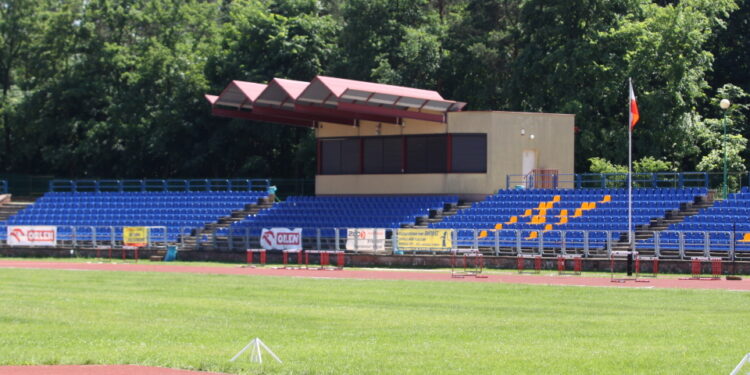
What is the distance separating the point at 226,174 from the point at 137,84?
8.28 m

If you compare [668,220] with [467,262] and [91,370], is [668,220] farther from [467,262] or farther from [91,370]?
[91,370]

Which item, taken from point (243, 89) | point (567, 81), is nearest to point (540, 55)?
A: point (567, 81)

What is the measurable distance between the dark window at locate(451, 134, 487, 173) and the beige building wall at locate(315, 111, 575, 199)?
0.23 meters

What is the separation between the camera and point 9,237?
5150 cm

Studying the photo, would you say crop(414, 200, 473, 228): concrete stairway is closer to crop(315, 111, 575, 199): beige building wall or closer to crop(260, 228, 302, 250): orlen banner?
crop(315, 111, 575, 199): beige building wall

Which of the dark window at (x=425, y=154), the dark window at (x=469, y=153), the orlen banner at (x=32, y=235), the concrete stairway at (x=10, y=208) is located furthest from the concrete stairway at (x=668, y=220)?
the concrete stairway at (x=10, y=208)

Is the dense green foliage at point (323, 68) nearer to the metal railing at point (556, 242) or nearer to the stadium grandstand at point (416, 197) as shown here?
the stadium grandstand at point (416, 197)

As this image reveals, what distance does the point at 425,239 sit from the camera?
137 ft

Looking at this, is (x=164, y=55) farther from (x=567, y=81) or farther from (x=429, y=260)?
(x=429, y=260)

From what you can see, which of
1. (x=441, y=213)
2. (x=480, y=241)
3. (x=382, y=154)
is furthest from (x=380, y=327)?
(x=382, y=154)

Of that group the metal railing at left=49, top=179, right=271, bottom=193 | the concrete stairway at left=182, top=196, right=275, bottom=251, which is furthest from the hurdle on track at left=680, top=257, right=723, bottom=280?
the metal railing at left=49, top=179, right=271, bottom=193

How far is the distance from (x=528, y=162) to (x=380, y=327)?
2948 centimetres

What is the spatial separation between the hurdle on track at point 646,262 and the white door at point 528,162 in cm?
1227

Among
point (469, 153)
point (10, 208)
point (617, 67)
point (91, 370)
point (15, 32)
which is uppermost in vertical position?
point (15, 32)
